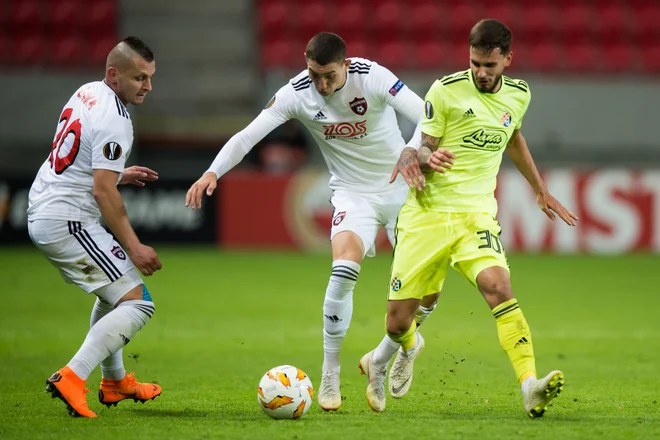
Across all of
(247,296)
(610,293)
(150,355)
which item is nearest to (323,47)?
(150,355)

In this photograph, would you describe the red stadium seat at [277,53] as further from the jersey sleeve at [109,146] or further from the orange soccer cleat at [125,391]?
the jersey sleeve at [109,146]

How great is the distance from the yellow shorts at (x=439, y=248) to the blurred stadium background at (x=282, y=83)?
34.3 feet

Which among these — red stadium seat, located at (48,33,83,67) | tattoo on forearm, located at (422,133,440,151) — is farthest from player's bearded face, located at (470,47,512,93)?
red stadium seat, located at (48,33,83,67)

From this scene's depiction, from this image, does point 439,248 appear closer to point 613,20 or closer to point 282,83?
point 282,83

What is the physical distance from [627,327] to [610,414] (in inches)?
169

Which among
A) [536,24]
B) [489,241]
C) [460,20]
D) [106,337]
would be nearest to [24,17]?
[460,20]

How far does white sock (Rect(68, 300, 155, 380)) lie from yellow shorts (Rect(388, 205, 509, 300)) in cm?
156

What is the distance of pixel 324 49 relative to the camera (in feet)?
19.8

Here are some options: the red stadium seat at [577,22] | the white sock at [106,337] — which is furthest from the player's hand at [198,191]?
the red stadium seat at [577,22]

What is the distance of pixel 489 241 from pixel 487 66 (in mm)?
1010

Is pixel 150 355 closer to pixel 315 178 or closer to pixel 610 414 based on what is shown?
pixel 610 414

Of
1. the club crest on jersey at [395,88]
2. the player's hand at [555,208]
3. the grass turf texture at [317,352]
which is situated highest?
the club crest on jersey at [395,88]

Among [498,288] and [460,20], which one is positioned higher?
[460,20]

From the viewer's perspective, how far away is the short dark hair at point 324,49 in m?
6.02
